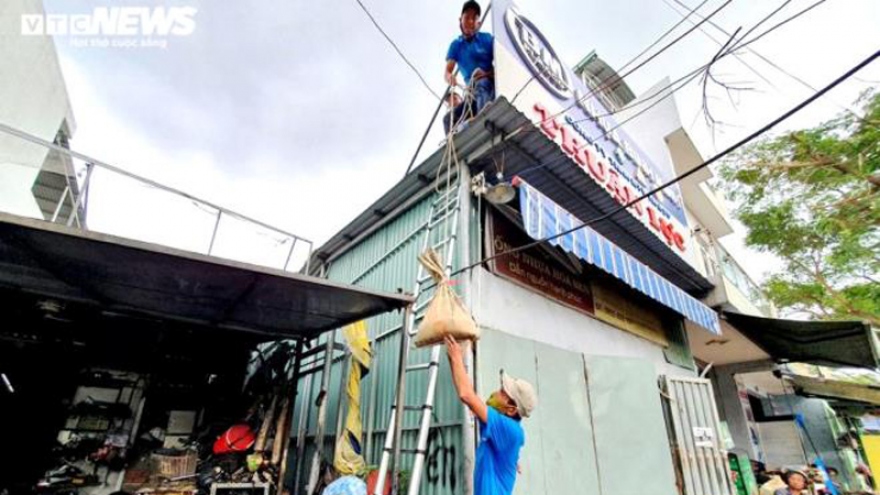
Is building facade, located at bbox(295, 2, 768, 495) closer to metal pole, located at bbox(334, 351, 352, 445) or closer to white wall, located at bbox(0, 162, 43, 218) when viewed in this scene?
metal pole, located at bbox(334, 351, 352, 445)

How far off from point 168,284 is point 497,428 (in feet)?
10.8

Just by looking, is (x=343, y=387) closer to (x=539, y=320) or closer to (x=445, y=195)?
(x=539, y=320)

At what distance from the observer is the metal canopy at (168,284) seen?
282 cm

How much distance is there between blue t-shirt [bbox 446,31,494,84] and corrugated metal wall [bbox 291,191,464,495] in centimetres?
194

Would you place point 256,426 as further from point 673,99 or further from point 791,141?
point 673,99

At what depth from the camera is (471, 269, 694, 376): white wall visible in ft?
14.6

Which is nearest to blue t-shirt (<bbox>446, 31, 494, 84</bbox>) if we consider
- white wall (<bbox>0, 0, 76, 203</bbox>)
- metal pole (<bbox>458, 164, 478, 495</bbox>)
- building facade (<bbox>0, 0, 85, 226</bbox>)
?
metal pole (<bbox>458, 164, 478, 495</bbox>)

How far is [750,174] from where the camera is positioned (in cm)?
995

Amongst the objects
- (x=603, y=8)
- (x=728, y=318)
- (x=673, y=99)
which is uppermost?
(x=673, y=99)

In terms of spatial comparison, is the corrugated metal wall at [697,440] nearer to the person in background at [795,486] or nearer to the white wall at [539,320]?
the white wall at [539,320]

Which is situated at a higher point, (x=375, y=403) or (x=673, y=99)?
(x=673, y=99)

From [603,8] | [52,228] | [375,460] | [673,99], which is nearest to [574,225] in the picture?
[603,8]

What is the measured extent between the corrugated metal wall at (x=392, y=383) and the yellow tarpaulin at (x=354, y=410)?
7.0 inches

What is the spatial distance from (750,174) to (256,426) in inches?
468
